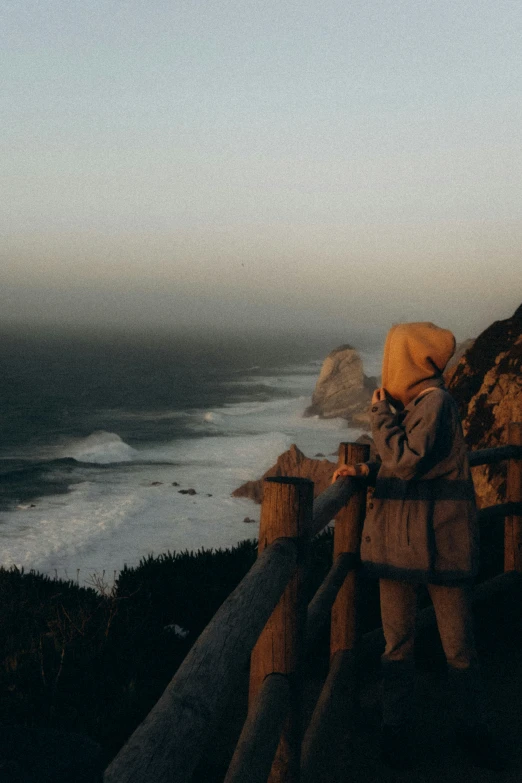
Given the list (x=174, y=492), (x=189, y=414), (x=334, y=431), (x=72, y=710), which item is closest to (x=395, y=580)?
(x=72, y=710)

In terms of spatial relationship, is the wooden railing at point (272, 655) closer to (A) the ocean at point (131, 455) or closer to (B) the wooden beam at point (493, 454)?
(B) the wooden beam at point (493, 454)

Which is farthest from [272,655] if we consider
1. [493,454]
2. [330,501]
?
[493,454]

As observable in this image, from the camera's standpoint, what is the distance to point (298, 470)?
32562 millimetres

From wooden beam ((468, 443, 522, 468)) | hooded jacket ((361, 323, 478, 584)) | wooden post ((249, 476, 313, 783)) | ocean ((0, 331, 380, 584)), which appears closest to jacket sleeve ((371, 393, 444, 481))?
hooded jacket ((361, 323, 478, 584))

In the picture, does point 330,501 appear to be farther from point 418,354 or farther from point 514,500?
point 514,500

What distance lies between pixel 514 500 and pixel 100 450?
5072cm

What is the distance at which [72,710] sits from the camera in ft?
15.9

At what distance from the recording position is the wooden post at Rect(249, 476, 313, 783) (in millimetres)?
2465

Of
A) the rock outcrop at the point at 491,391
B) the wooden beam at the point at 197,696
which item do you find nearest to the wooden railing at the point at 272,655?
the wooden beam at the point at 197,696

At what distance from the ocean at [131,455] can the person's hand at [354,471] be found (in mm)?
6289

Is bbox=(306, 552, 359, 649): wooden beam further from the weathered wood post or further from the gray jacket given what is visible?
the gray jacket

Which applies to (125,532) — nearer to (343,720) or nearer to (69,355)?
(343,720)

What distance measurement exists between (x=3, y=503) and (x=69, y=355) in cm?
13296

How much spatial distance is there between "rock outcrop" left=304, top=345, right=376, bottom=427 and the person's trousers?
69.3m
